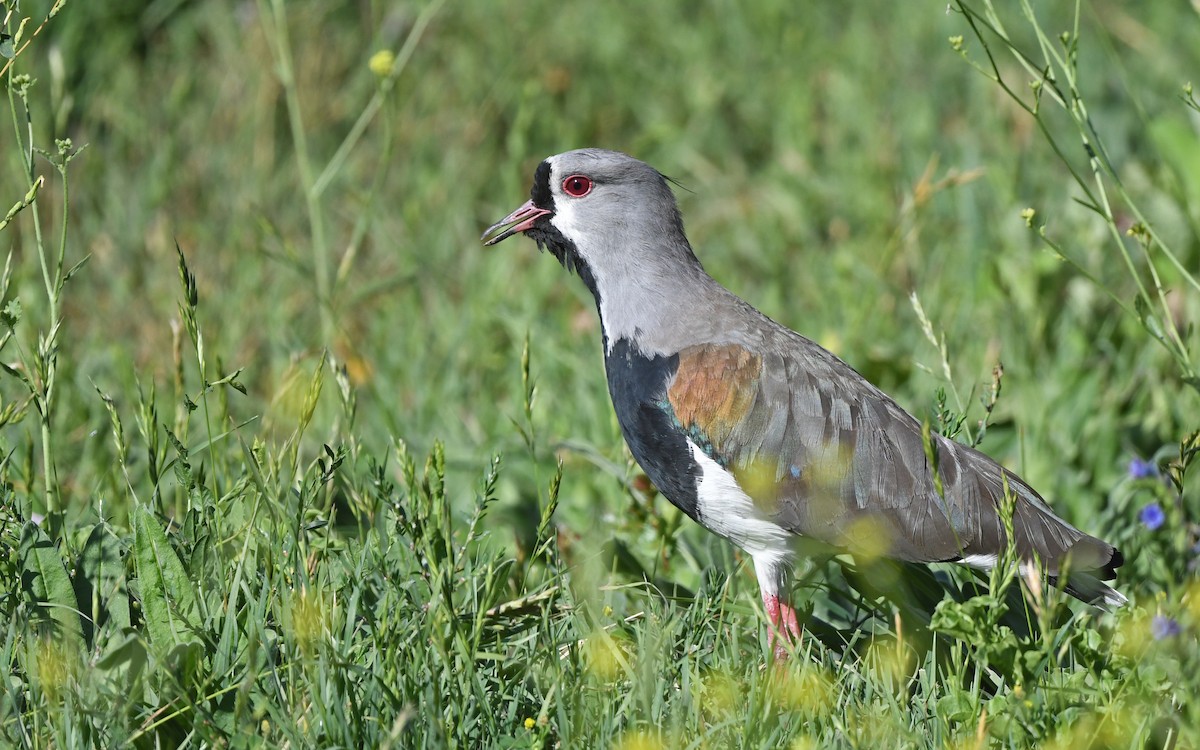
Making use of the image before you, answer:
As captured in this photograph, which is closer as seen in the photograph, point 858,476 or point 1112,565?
point 1112,565

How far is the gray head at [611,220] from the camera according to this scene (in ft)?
12.7

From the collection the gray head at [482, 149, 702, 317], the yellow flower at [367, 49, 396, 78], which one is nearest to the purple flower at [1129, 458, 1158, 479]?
the gray head at [482, 149, 702, 317]

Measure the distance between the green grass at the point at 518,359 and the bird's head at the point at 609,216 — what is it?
447 mm

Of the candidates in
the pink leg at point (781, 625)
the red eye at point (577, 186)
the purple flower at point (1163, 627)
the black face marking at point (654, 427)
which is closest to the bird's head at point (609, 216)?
the red eye at point (577, 186)

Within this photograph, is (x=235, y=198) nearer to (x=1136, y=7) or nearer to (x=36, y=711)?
(x=36, y=711)

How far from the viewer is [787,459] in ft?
11.3

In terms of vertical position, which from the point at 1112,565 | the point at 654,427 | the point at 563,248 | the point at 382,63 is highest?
the point at 382,63

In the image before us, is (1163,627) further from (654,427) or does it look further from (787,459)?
(654,427)

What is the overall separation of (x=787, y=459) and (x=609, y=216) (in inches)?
38.8

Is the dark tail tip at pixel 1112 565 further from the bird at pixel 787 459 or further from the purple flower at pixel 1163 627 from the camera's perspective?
the purple flower at pixel 1163 627

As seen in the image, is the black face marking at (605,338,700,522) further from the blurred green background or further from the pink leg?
the blurred green background

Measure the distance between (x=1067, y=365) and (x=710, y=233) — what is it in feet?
6.63

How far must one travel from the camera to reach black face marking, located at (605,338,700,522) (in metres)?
3.40

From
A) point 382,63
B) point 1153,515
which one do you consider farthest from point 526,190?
point 1153,515
